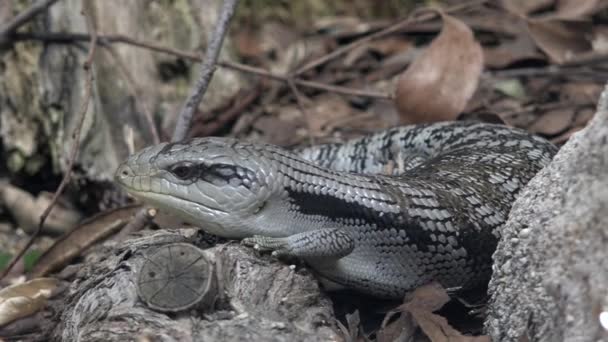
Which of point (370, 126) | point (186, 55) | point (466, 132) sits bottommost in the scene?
point (370, 126)

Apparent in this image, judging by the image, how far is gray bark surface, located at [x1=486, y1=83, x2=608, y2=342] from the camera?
2.77 m

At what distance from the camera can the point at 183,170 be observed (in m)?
3.73

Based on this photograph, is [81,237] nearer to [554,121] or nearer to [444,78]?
[444,78]

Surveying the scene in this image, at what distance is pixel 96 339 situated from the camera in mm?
3053

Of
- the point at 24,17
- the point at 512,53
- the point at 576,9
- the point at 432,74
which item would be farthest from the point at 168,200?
the point at 512,53

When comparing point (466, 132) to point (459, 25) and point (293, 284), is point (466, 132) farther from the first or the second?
point (293, 284)

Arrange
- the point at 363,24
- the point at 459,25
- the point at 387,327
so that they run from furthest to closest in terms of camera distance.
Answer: the point at 363,24
the point at 459,25
the point at 387,327

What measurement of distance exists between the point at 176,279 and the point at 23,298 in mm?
Result: 1647

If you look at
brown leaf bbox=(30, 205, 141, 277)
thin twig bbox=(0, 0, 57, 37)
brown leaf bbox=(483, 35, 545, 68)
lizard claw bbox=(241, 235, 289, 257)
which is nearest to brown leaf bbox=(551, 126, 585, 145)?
brown leaf bbox=(483, 35, 545, 68)

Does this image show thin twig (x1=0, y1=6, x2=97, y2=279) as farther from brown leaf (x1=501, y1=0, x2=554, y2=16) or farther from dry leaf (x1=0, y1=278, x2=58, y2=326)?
brown leaf (x1=501, y1=0, x2=554, y2=16)

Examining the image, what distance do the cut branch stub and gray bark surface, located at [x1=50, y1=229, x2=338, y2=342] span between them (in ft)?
0.15

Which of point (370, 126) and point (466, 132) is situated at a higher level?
point (466, 132)

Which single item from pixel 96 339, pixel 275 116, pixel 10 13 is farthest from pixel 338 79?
pixel 96 339

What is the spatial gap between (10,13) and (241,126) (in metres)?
1.99
